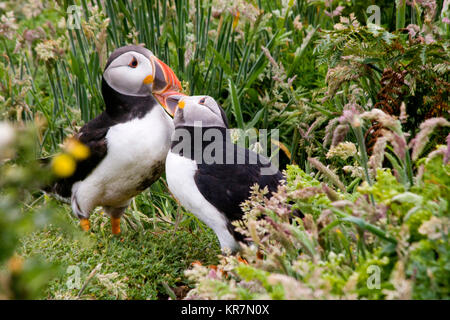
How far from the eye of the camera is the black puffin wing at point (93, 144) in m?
2.61

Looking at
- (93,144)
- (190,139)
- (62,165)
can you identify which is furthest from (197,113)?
(62,165)

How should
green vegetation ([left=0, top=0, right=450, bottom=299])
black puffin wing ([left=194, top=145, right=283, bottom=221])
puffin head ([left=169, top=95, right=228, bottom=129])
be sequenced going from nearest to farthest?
green vegetation ([left=0, top=0, right=450, bottom=299]) < black puffin wing ([left=194, top=145, right=283, bottom=221]) < puffin head ([left=169, top=95, right=228, bottom=129])

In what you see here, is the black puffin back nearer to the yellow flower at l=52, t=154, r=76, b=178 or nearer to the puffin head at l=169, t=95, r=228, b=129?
the puffin head at l=169, t=95, r=228, b=129

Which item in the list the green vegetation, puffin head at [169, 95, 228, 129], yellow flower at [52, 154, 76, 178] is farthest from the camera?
puffin head at [169, 95, 228, 129]

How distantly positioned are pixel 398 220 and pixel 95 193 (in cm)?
162

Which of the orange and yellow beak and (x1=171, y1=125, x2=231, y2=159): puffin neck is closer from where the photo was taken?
(x1=171, y1=125, x2=231, y2=159): puffin neck

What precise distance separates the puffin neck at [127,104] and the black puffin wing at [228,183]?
429mm

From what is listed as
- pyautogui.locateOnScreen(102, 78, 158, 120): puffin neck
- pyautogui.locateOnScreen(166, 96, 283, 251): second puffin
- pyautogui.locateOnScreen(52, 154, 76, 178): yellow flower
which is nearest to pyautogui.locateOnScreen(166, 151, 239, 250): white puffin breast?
pyautogui.locateOnScreen(166, 96, 283, 251): second puffin

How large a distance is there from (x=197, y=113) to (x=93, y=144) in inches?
21.8

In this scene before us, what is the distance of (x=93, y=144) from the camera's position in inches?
103

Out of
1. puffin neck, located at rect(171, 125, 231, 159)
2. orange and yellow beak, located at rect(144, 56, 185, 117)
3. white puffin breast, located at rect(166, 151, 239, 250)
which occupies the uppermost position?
orange and yellow beak, located at rect(144, 56, 185, 117)

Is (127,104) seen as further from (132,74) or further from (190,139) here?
(190,139)

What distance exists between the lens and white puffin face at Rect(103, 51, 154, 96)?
2582 millimetres

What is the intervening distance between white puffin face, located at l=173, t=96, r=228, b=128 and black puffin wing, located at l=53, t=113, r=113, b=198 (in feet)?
1.23
